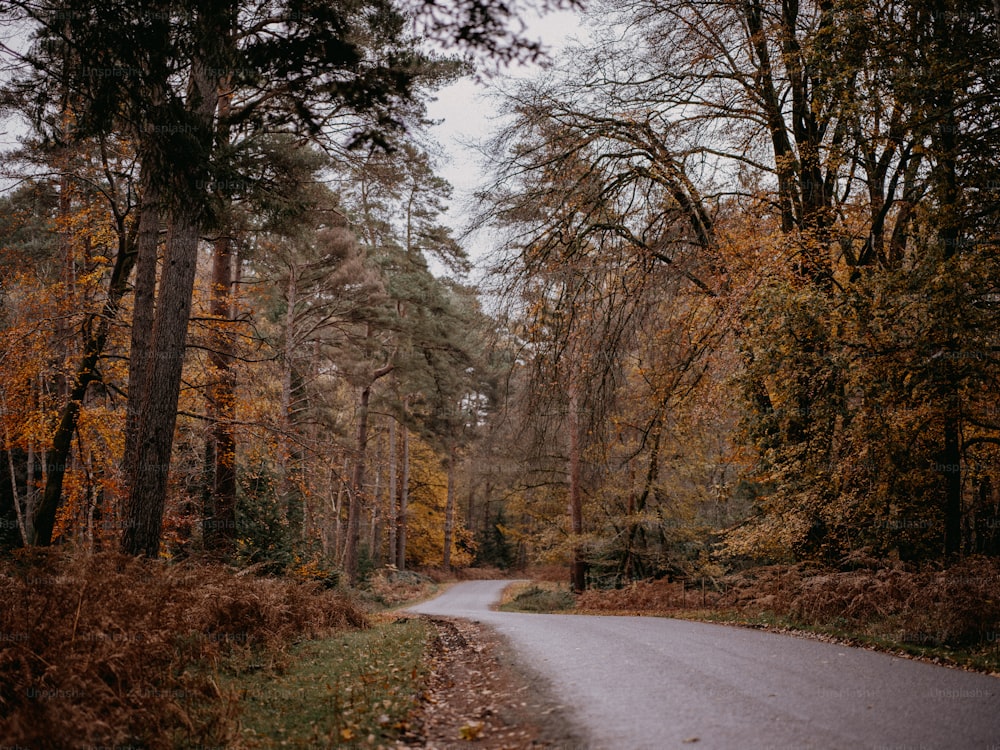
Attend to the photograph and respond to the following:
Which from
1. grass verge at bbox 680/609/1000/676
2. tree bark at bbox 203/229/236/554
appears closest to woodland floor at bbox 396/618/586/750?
grass verge at bbox 680/609/1000/676

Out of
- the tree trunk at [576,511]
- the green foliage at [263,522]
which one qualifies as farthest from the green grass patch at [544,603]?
the green foliage at [263,522]

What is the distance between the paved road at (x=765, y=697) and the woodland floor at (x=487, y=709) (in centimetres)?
20

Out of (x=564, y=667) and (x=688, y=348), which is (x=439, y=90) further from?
(x=564, y=667)

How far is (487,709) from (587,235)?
819 cm

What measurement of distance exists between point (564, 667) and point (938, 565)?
239 inches

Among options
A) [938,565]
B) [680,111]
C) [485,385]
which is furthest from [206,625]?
[485,385]

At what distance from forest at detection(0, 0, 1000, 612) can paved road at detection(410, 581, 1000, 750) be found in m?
4.05

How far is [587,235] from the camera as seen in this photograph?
11.2m

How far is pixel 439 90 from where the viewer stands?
10.5 m

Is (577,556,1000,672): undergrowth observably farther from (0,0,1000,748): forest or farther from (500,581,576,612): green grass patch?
(500,581,576,612): green grass patch

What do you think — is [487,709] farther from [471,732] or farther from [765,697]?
[765,697]

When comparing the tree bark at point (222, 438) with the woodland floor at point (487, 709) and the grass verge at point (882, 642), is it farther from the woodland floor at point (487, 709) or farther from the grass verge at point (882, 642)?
the grass verge at point (882, 642)

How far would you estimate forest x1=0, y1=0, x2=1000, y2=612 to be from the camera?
6.81 metres

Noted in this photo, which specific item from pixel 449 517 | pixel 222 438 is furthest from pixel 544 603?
pixel 449 517
